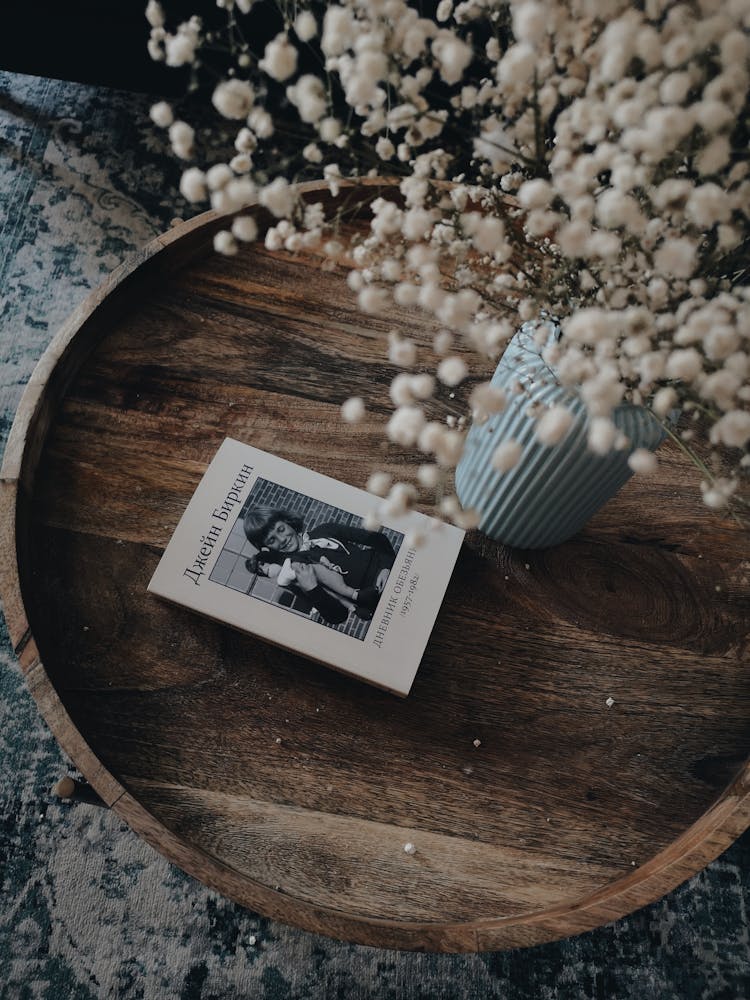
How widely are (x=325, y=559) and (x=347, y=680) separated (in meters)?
0.12

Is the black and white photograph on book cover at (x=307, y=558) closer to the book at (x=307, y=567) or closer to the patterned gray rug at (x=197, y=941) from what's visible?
the book at (x=307, y=567)

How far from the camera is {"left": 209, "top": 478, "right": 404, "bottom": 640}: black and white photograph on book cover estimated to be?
77 centimetres

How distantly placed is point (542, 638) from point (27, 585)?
514mm

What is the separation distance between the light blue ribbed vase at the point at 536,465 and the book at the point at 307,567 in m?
0.07

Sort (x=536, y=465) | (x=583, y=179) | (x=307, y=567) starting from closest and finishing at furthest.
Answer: (x=583, y=179) < (x=536, y=465) < (x=307, y=567)

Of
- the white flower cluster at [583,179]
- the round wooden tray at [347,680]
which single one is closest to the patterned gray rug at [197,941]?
the round wooden tray at [347,680]

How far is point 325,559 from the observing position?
79cm

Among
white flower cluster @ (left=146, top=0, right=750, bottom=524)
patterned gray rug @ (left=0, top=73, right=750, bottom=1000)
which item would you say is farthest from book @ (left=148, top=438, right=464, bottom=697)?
patterned gray rug @ (left=0, top=73, right=750, bottom=1000)

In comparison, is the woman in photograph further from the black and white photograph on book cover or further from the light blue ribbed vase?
the light blue ribbed vase

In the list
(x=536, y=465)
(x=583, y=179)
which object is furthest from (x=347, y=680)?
(x=583, y=179)

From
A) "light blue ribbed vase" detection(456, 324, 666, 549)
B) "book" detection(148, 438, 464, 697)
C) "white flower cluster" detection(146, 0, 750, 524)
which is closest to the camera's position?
"white flower cluster" detection(146, 0, 750, 524)

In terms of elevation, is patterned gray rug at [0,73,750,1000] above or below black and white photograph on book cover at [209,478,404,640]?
below

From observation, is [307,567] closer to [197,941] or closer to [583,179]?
[583,179]

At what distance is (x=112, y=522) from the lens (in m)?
0.82
